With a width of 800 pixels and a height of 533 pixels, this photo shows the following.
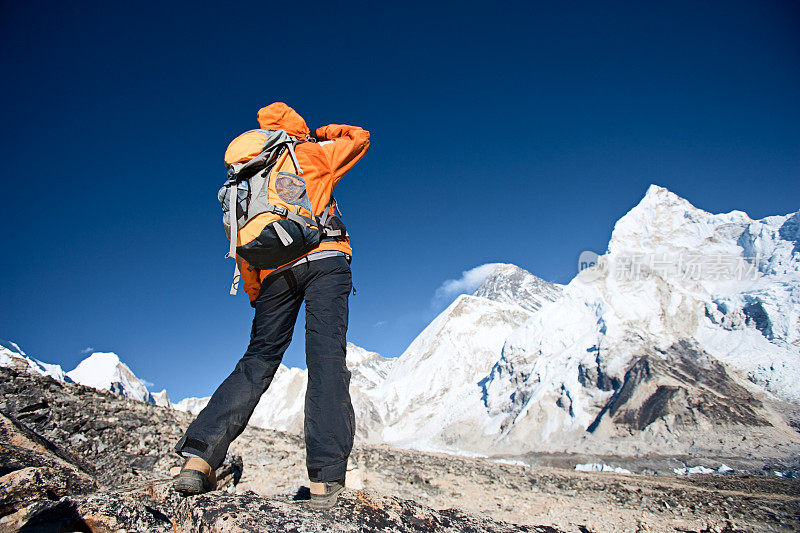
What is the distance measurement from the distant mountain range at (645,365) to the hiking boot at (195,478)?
49.6m

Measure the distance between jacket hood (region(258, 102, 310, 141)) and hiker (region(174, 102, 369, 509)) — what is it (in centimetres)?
1

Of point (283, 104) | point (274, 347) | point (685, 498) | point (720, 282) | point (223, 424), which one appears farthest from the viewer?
point (720, 282)

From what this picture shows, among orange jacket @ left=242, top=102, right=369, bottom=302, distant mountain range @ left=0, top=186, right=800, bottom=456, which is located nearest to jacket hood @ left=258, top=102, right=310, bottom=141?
orange jacket @ left=242, top=102, right=369, bottom=302

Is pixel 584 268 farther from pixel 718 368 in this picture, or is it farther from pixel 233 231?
pixel 233 231

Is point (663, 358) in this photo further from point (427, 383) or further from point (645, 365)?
point (427, 383)

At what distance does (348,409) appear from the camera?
2.19 metres

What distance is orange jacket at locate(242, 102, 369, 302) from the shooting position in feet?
8.30

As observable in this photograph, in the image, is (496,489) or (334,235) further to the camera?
(496,489)

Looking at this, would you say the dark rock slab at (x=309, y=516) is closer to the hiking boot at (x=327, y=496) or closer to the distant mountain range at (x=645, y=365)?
the hiking boot at (x=327, y=496)

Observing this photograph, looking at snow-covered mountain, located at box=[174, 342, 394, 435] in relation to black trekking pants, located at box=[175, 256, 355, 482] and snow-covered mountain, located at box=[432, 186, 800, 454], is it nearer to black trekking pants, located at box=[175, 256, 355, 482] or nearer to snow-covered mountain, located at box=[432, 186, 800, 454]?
snow-covered mountain, located at box=[432, 186, 800, 454]

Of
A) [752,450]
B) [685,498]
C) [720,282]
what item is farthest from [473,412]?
[685,498]

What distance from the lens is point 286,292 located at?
2473mm

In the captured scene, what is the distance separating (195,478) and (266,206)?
→ 59.2 inches

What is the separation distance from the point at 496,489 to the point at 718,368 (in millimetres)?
61106
